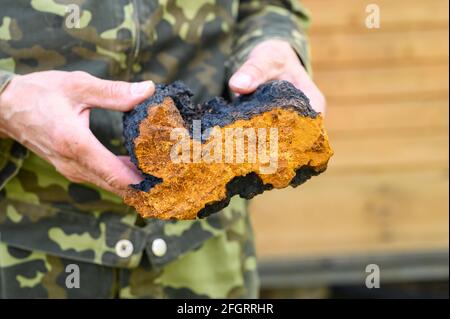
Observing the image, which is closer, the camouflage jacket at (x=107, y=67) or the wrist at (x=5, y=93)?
the wrist at (x=5, y=93)

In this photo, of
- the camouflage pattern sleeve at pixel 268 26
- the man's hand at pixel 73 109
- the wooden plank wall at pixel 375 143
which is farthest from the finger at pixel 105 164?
the wooden plank wall at pixel 375 143

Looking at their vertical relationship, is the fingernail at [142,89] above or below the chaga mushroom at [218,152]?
above

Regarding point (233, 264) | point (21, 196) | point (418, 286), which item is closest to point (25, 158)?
point (21, 196)

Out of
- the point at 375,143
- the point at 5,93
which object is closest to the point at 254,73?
the point at 5,93

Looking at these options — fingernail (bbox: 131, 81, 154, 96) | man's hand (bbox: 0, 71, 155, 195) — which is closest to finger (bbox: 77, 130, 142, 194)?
man's hand (bbox: 0, 71, 155, 195)

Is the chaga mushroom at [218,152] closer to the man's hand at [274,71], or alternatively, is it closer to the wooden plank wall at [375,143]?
the man's hand at [274,71]

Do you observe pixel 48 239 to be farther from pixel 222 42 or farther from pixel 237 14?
pixel 237 14
